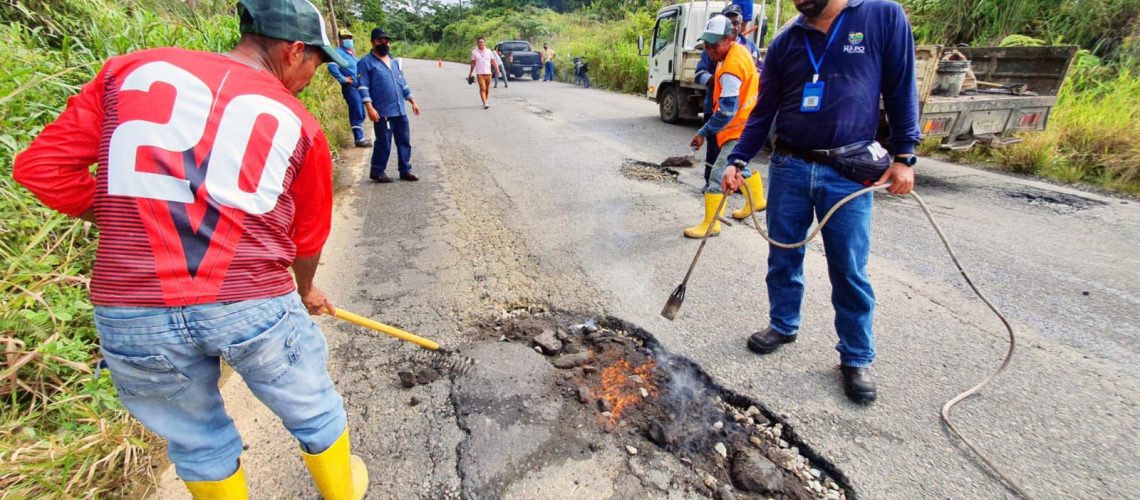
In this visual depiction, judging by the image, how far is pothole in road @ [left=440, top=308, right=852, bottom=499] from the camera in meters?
1.94

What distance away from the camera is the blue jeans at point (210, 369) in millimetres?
1277

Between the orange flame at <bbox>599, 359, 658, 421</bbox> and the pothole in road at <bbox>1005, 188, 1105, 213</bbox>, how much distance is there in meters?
4.93

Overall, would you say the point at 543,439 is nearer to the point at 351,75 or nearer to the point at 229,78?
the point at 229,78

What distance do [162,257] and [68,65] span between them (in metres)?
3.26

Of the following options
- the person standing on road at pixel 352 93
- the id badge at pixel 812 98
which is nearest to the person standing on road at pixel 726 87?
the id badge at pixel 812 98

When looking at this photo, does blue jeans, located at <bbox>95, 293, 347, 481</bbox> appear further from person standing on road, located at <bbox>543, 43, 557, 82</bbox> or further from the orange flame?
person standing on road, located at <bbox>543, 43, 557, 82</bbox>

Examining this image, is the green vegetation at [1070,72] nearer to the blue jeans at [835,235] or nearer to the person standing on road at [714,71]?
the person standing on road at [714,71]

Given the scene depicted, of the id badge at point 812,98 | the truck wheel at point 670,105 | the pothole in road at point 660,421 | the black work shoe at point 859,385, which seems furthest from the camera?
the truck wheel at point 670,105

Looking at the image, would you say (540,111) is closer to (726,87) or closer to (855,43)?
(726,87)

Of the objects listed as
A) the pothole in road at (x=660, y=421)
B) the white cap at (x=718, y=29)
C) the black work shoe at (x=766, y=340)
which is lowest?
the pothole in road at (x=660, y=421)

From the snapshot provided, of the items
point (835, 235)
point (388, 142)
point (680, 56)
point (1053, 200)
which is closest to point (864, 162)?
point (835, 235)

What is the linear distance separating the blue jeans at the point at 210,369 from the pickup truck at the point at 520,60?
21988 millimetres

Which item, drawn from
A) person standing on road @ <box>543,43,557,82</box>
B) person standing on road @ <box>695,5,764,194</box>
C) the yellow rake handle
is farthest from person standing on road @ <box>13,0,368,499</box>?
person standing on road @ <box>543,43,557,82</box>

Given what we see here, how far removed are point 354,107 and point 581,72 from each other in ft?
41.8
